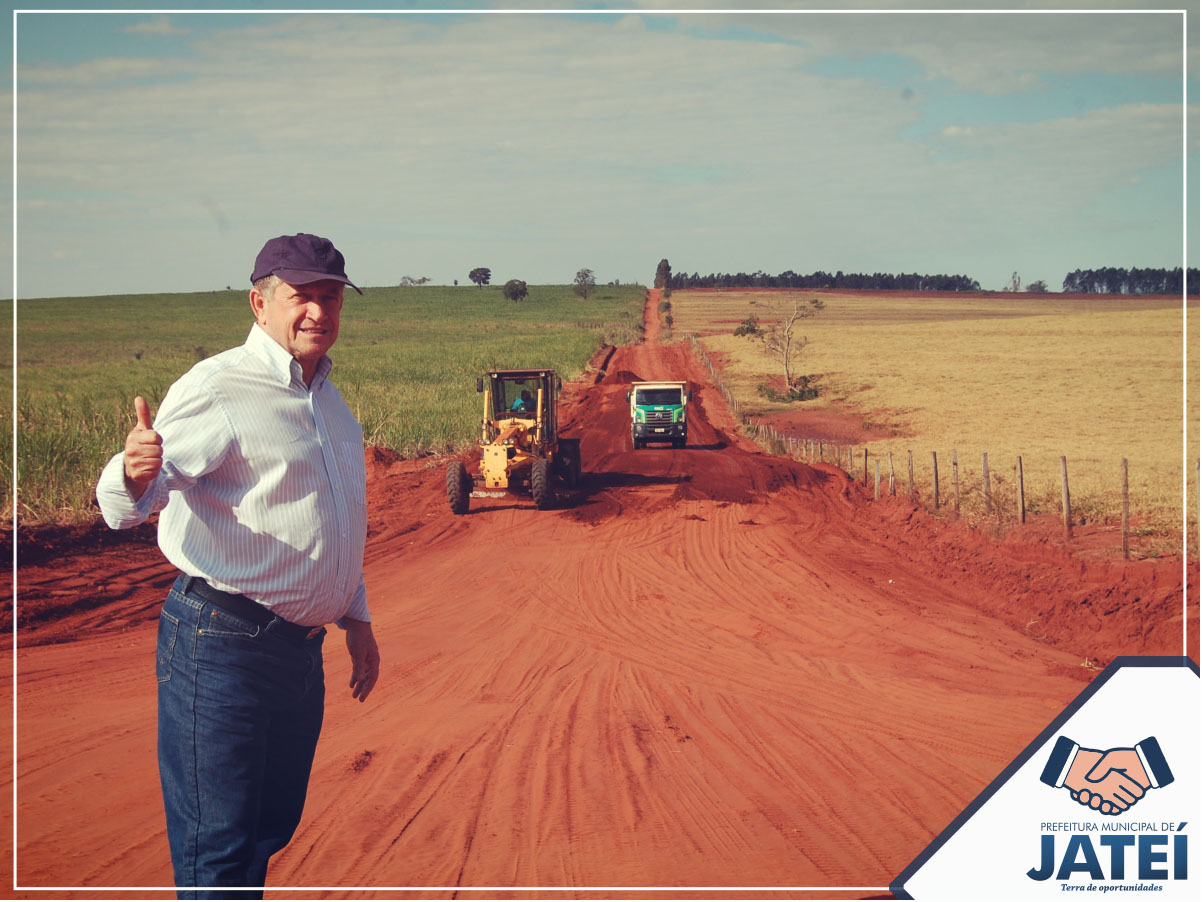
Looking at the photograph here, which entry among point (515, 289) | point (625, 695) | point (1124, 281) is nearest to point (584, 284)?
point (515, 289)

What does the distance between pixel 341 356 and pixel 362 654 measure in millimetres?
50936

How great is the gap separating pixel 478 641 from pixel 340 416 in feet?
23.8

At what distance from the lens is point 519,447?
18484mm

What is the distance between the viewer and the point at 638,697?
8.49 meters

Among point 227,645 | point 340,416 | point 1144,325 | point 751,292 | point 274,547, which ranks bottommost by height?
point 227,645

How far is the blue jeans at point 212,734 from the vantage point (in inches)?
116

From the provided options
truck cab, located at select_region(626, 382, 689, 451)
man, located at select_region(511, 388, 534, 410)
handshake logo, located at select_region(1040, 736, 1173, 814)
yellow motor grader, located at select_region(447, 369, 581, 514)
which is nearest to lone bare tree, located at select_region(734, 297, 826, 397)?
truck cab, located at select_region(626, 382, 689, 451)

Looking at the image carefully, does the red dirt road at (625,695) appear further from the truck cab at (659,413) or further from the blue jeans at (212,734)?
the truck cab at (659,413)

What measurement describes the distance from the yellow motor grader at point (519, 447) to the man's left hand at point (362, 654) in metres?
13.7

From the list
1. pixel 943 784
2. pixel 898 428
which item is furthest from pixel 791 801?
pixel 898 428

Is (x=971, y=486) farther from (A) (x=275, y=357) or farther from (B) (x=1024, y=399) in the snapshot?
(B) (x=1024, y=399)

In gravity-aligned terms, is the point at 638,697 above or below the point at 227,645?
below

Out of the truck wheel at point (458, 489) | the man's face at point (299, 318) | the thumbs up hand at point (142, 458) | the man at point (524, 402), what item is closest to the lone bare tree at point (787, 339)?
the man at point (524, 402)

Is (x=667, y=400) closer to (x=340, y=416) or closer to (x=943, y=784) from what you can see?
(x=943, y=784)
